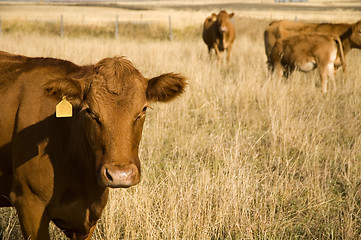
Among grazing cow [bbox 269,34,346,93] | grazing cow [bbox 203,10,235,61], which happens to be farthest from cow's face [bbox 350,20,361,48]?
grazing cow [bbox 203,10,235,61]

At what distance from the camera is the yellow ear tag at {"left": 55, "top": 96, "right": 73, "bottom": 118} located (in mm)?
2588

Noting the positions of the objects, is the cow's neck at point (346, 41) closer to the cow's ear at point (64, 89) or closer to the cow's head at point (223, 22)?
the cow's head at point (223, 22)

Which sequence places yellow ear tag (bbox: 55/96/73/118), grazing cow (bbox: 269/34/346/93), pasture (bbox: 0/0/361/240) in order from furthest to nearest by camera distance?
grazing cow (bbox: 269/34/346/93) < pasture (bbox: 0/0/361/240) < yellow ear tag (bbox: 55/96/73/118)

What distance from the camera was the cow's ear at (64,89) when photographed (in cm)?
250

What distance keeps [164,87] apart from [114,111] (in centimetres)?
48

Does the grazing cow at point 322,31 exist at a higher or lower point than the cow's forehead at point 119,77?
lower

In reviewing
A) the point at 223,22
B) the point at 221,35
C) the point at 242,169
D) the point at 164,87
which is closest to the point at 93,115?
the point at 164,87

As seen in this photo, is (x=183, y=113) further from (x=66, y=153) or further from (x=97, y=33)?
(x=97, y=33)

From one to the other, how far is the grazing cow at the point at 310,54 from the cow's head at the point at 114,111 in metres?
6.88

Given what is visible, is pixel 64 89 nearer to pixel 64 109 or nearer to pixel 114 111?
pixel 64 109

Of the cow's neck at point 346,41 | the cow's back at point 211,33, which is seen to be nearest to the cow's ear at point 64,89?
the cow's neck at point 346,41

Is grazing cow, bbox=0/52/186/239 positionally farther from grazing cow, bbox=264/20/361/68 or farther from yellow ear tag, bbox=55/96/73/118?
grazing cow, bbox=264/20/361/68

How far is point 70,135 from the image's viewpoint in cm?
277

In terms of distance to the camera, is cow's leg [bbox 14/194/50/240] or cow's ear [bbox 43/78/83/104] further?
cow's leg [bbox 14/194/50/240]
